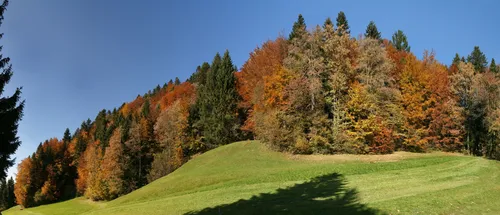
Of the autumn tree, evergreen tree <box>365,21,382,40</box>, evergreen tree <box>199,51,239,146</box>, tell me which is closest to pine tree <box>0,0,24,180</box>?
the autumn tree

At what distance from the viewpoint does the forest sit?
140 ft

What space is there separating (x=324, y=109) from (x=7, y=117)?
1424 inches

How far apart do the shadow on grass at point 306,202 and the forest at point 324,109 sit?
15.5 m

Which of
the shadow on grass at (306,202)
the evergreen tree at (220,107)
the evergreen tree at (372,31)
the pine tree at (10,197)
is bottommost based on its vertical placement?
the shadow on grass at (306,202)

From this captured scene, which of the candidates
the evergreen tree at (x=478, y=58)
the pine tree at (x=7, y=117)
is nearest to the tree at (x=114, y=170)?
the pine tree at (x=7, y=117)

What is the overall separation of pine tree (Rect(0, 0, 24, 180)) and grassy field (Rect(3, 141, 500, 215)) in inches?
398

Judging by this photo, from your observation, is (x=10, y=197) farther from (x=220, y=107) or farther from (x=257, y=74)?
(x=257, y=74)

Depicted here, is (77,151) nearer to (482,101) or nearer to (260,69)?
(260,69)

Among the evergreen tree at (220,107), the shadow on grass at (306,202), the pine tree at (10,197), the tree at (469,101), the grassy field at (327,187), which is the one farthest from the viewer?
the pine tree at (10,197)

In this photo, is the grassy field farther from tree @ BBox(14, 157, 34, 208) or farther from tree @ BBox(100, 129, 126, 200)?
A: tree @ BBox(14, 157, 34, 208)

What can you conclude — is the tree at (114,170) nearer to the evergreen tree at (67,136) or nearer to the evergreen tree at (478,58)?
the evergreen tree at (67,136)

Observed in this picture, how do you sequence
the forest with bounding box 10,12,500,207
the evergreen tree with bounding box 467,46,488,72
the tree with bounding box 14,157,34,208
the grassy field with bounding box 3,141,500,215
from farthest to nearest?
the tree with bounding box 14,157,34,208 → the evergreen tree with bounding box 467,46,488,72 → the forest with bounding box 10,12,500,207 → the grassy field with bounding box 3,141,500,215

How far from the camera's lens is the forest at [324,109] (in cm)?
4253

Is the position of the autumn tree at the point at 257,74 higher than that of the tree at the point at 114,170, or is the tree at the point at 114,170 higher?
the autumn tree at the point at 257,74
